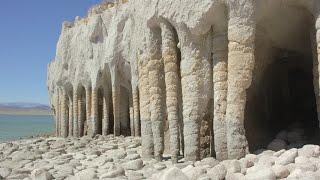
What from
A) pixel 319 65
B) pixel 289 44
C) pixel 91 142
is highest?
pixel 289 44

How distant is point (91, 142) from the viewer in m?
23.5

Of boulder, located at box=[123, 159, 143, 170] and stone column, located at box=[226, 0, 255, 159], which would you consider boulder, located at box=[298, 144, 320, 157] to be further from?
boulder, located at box=[123, 159, 143, 170]

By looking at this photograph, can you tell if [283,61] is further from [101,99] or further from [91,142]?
[101,99]

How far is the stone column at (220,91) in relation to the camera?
41.0 ft

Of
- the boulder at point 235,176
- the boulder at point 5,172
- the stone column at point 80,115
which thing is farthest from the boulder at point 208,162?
the stone column at point 80,115

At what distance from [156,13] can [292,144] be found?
4.97 m

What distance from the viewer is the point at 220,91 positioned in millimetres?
12734

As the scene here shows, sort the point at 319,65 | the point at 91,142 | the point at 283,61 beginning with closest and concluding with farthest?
the point at 319,65 < the point at 283,61 < the point at 91,142

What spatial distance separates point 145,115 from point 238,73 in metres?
4.13

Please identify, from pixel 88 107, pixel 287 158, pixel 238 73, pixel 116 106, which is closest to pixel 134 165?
pixel 238 73

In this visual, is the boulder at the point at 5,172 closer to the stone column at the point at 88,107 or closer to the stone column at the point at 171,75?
the stone column at the point at 171,75

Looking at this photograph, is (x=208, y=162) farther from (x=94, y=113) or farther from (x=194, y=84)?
(x=94, y=113)

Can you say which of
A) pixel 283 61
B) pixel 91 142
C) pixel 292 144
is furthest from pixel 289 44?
pixel 91 142

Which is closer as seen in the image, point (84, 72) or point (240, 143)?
point (240, 143)
